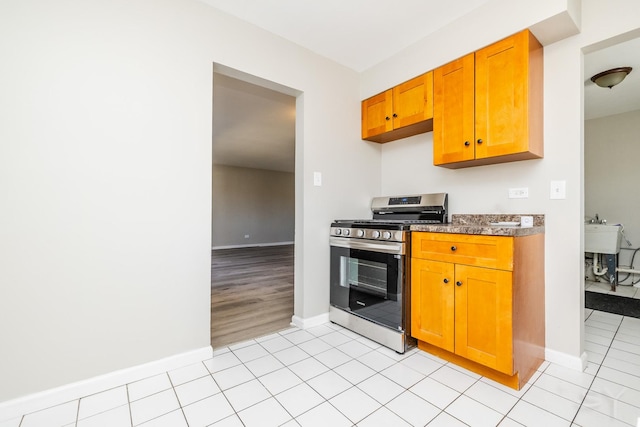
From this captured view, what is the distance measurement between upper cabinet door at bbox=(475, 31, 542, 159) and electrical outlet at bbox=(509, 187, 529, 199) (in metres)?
0.26

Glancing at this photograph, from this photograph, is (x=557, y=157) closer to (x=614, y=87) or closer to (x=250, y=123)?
(x=614, y=87)

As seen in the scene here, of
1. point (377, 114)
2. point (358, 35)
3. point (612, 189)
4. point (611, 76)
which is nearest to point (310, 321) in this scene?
point (377, 114)

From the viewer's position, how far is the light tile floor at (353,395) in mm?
1364

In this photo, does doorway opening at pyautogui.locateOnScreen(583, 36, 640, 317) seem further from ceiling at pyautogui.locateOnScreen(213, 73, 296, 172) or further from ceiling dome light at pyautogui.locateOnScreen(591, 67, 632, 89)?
ceiling at pyautogui.locateOnScreen(213, 73, 296, 172)

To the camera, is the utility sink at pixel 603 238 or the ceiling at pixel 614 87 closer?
the ceiling at pixel 614 87

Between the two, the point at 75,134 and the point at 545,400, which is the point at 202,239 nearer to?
the point at 75,134

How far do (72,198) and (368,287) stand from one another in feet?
6.66

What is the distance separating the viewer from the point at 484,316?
1.67 m

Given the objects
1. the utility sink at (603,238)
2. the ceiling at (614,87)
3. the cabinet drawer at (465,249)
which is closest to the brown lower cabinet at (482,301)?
the cabinet drawer at (465,249)

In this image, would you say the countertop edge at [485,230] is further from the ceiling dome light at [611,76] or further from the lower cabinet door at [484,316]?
the ceiling dome light at [611,76]

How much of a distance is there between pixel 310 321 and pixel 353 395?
1037 mm

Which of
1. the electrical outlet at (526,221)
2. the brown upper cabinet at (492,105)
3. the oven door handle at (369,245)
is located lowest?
the oven door handle at (369,245)

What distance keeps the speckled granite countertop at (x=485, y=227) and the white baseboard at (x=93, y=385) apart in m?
1.81

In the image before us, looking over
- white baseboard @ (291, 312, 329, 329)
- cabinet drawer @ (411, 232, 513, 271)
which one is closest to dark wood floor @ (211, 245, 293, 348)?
white baseboard @ (291, 312, 329, 329)
